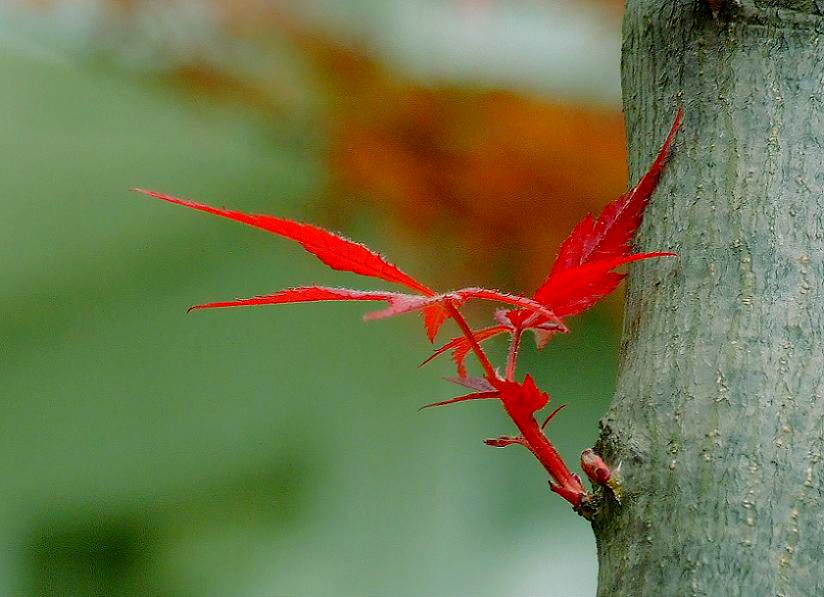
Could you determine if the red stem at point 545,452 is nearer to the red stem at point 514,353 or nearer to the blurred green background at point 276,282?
the red stem at point 514,353

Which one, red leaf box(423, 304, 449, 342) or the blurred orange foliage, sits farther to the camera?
the blurred orange foliage

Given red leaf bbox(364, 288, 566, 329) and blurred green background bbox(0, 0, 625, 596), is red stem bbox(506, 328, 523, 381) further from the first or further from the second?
blurred green background bbox(0, 0, 625, 596)

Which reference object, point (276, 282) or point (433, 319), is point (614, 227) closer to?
point (433, 319)

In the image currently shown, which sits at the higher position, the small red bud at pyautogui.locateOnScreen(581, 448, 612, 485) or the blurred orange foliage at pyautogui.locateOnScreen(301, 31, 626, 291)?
the blurred orange foliage at pyautogui.locateOnScreen(301, 31, 626, 291)

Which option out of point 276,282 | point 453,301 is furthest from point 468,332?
point 276,282

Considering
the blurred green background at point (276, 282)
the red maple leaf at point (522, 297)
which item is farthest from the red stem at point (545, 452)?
the blurred green background at point (276, 282)

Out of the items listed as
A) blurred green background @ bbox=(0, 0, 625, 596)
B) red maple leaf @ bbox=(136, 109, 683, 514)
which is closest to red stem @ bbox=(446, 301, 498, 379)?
red maple leaf @ bbox=(136, 109, 683, 514)

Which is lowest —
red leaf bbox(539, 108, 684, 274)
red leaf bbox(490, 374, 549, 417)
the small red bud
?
the small red bud
